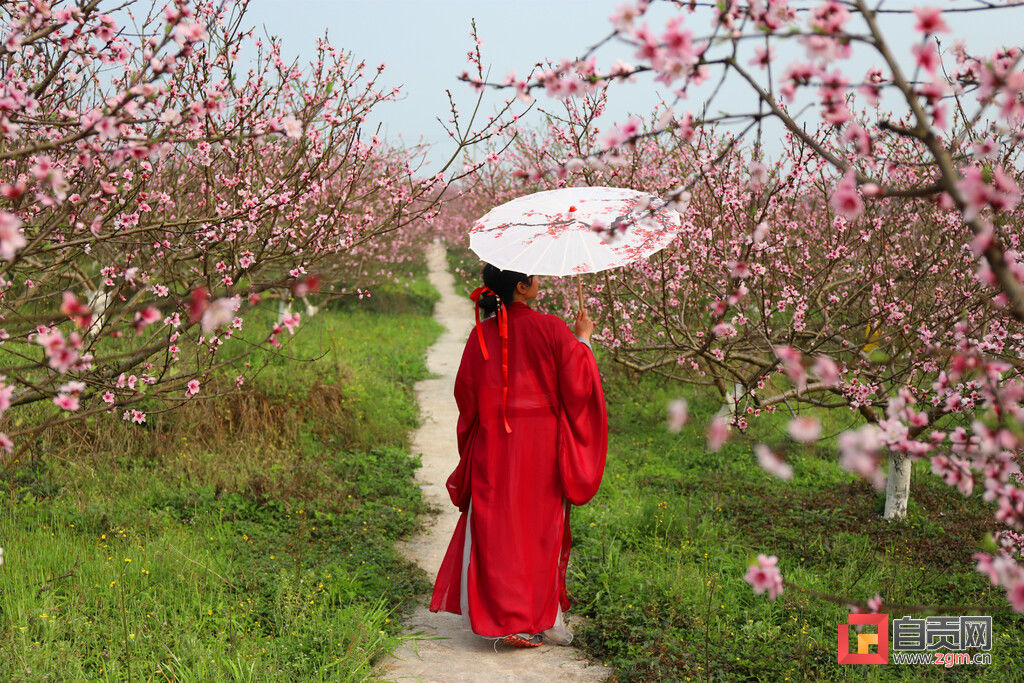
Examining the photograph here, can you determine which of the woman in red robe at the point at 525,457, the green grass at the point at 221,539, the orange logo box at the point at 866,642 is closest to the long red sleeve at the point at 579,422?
the woman in red robe at the point at 525,457

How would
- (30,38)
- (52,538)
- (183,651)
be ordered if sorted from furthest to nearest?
(52,538), (183,651), (30,38)

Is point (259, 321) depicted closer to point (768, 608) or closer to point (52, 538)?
point (52, 538)

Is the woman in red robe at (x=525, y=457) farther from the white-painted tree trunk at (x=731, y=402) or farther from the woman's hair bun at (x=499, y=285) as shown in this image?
the white-painted tree trunk at (x=731, y=402)

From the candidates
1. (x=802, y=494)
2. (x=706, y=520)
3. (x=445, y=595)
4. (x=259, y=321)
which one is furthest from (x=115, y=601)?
(x=259, y=321)

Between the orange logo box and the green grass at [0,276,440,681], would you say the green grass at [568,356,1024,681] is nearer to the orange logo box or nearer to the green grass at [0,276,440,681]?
the orange logo box

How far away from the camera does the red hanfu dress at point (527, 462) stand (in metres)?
3.88

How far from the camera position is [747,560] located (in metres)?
4.66

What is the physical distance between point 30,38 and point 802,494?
6128 mm

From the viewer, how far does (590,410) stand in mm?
4027

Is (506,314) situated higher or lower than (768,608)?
higher

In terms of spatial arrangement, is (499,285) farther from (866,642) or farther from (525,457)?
(866,642)

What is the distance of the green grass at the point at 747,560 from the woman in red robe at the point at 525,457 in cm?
43

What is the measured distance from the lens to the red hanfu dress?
3.88 m

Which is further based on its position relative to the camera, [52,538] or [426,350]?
[426,350]
